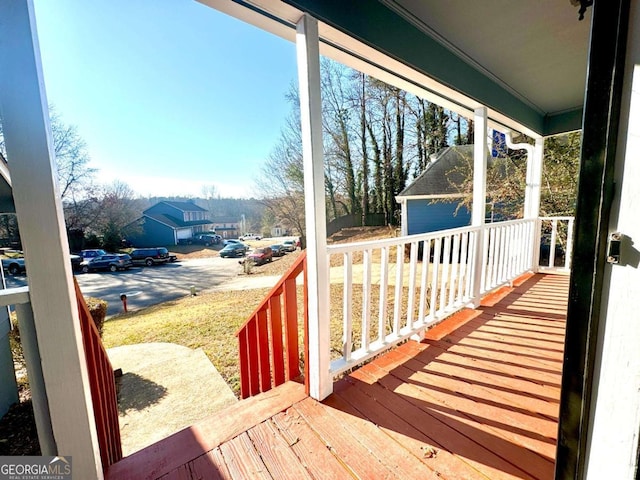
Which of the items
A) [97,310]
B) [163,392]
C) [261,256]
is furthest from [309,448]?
[261,256]

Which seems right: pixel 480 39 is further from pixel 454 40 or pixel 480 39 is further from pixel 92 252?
pixel 92 252

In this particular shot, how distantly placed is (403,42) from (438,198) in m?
7.98

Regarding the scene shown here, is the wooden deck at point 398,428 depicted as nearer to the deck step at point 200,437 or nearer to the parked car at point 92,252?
the deck step at point 200,437

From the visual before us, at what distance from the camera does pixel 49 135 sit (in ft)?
3.02

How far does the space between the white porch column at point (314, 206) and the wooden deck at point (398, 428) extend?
248 millimetres

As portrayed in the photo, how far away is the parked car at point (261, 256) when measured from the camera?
11156 mm

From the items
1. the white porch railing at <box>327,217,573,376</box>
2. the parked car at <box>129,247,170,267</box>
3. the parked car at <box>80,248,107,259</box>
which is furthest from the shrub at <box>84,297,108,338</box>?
the parked car at <box>129,247,170,267</box>

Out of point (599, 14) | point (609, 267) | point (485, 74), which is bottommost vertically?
point (609, 267)

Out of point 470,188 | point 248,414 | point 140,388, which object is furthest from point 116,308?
point 470,188

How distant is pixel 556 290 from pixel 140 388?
19.2ft

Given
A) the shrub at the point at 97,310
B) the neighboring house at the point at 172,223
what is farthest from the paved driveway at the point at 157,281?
the shrub at the point at 97,310

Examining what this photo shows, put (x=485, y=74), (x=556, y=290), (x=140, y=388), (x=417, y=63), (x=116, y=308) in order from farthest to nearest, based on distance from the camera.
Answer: (x=116, y=308) → (x=140, y=388) → (x=556, y=290) → (x=485, y=74) → (x=417, y=63)

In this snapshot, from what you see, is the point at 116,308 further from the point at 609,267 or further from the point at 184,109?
the point at 609,267

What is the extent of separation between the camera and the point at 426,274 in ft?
7.72
